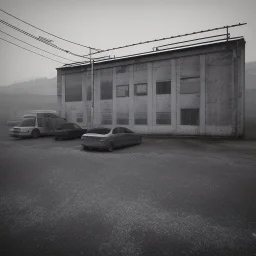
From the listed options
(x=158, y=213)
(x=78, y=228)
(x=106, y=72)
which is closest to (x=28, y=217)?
(x=78, y=228)

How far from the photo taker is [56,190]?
536cm

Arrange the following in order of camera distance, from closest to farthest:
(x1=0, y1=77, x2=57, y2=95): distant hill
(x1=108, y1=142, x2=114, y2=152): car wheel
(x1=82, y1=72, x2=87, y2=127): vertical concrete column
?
1. (x1=108, y1=142, x2=114, y2=152): car wheel
2. (x1=82, y1=72, x2=87, y2=127): vertical concrete column
3. (x1=0, y1=77, x2=57, y2=95): distant hill

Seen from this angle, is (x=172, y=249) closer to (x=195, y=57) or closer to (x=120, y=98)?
(x=195, y=57)

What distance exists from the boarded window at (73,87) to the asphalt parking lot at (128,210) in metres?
19.3

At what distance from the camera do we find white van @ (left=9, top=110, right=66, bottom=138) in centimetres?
1672

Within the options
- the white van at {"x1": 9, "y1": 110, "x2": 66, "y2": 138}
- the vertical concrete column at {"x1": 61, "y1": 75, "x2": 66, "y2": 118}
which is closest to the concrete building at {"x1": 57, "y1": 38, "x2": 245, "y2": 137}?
the vertical concrete column at {"x1": 61, "y1": 75, "x2": 66, "y2": 118}

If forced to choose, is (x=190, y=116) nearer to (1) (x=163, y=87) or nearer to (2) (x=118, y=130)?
(1) (x=163, y=87)

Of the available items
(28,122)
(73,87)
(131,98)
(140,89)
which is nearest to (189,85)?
(140,89)

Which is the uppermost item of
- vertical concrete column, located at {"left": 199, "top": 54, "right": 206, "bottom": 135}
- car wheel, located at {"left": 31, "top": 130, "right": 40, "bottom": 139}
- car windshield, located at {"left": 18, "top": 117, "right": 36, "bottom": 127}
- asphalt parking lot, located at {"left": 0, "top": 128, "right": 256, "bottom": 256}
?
vertical concrete column, located at {"left": 199, "top": 54, "right": 206, "bottom": 135}

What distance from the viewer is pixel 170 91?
20203 millimetres

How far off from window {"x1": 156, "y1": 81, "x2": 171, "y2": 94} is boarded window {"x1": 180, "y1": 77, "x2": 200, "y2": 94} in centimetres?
136

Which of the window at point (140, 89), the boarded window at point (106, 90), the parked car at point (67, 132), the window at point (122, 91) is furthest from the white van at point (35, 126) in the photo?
the window at point (140, 89)

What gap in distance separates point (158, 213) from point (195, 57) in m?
18.2

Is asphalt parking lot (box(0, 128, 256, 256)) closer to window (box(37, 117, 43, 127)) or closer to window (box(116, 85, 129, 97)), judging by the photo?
window (box(37, 117, 43, 127))
